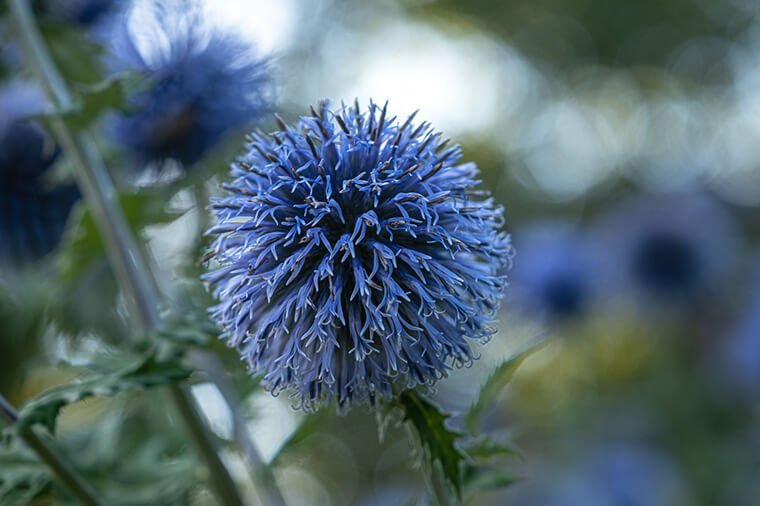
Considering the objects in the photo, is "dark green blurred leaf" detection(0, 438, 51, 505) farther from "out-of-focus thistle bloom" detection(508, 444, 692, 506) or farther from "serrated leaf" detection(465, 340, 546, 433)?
"out-of-focus thistle bloom" detection(508, 444, 692, 506)

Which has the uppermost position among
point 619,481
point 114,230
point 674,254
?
point 114,230

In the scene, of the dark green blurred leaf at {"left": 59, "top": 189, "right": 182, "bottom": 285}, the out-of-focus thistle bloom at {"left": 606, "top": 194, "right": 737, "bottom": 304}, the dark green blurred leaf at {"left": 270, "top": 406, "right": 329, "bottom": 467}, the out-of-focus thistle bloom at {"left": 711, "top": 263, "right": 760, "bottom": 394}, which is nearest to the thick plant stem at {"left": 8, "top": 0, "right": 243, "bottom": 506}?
the dark green blurred leaf at {"left": 59, "top": 189, "right": 182, "bottom": 285}

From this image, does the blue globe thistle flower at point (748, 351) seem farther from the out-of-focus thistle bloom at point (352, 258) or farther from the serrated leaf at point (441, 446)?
the serrated leaf at point (441, 446)

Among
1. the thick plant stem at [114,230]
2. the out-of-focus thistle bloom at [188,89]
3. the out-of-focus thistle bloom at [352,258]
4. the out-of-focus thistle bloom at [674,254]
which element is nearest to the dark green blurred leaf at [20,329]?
the thick plant stem at [114,230]

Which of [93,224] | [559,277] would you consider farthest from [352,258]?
[559,277]

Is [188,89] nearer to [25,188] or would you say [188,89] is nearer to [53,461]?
[25,188]

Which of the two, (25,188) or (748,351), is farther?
(748,351)
